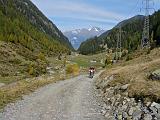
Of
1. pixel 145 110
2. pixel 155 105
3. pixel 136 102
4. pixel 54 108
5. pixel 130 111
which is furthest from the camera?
pixel 54 108

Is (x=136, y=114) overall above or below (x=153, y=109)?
below

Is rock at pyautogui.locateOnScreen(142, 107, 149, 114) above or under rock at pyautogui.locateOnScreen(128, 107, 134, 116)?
above

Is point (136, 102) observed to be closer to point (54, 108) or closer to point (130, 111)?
point (130, 111)

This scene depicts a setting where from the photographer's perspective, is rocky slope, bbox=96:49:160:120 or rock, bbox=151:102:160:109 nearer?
rock, bbox=151:102:160:109

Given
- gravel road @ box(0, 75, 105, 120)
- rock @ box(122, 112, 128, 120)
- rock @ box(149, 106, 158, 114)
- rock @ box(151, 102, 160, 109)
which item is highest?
rock @ box(151, 102, 160, 109)

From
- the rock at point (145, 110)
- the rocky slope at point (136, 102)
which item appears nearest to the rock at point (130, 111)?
the rocky slope at point (136, 102)

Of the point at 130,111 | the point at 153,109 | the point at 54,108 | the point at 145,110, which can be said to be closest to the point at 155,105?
the point at 153,109

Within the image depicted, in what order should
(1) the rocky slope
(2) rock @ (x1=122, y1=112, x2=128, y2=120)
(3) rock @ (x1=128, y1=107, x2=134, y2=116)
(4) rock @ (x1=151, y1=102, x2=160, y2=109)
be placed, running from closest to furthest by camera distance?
(4) rock @ (x1=151, y1=102, x2=160, y2=109)
(1) the rocky slope
(2) rock @ (x1=122, y1=112, x2=128, y2=120)
(3) rock @ (x1=128, y1=107, x2=134, y2=116)

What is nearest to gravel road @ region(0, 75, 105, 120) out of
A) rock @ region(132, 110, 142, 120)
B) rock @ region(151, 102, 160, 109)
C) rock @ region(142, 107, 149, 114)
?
rock @ region(132, 110, 142, 120)

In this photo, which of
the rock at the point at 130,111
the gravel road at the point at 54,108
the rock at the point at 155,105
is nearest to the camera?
the rock at the point at 155,105

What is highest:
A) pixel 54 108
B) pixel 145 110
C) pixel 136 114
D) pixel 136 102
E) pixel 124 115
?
pixel 136 102

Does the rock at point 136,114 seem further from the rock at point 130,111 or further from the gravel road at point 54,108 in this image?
the gravel road at point 54,108

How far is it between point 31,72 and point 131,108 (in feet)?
337

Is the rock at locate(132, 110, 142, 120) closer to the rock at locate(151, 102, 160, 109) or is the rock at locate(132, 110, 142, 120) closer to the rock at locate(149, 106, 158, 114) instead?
the rock at locate(149, 106, 158, 114)
